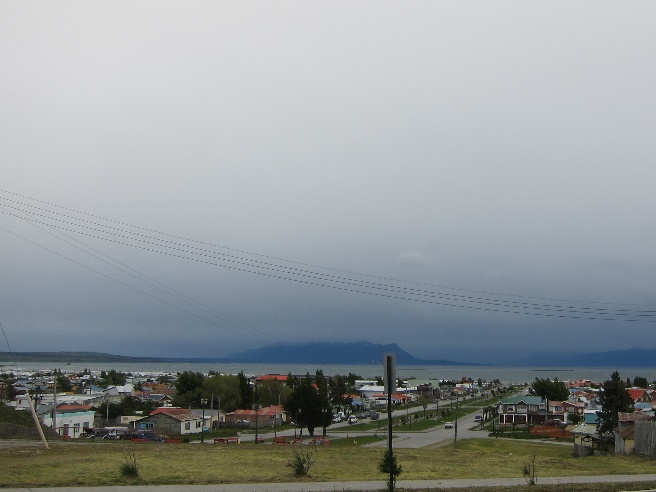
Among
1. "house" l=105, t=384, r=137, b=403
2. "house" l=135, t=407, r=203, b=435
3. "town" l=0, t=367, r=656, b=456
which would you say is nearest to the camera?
"town" l=0, t=367, r=656, b=456

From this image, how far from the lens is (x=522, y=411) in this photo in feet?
350

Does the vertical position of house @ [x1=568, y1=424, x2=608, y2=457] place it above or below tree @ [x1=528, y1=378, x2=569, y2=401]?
above

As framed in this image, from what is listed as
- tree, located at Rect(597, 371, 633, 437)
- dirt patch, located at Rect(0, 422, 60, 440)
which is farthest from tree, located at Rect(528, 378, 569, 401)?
dirt patch, located at Rect(0, 422, 60, 440)

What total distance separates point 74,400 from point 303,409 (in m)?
56.8

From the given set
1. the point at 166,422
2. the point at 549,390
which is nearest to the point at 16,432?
the point at 166,422

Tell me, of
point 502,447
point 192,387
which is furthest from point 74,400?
point 502,447

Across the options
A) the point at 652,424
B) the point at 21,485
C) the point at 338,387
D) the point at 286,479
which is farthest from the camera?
the point at 338,387

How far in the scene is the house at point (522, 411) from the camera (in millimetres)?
104250

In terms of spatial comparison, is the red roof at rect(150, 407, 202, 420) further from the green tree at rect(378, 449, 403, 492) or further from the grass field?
the green tree at rect(378, 449, 403, 492)

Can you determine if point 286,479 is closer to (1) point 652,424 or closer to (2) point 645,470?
(2) point 645,470

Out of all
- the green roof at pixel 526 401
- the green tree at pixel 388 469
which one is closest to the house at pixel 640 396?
the green roof at pixel 526 401

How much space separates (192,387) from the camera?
128 meters

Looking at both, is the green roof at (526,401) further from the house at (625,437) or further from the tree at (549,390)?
the house at (625,437)

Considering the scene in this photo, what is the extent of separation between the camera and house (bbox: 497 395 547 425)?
4104 inches
